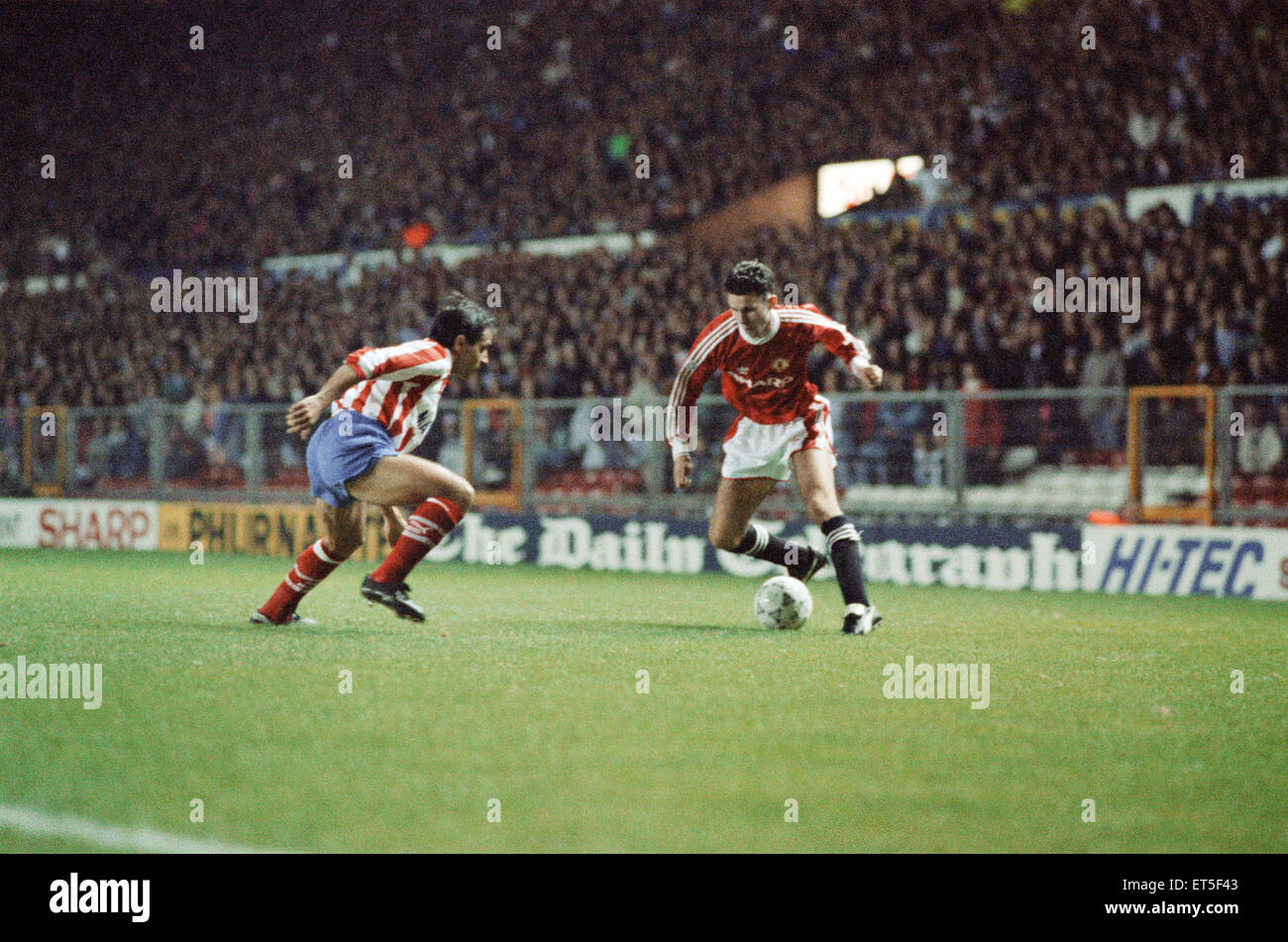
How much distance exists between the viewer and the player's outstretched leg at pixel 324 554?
8.17m

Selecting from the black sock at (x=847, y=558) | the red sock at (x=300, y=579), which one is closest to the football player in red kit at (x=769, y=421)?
the black sock at (x=847, y=558)

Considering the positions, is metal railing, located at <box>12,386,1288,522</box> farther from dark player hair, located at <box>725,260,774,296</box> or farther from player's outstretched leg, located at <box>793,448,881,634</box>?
dark player hair, located at <box>725,260,774,296</box>

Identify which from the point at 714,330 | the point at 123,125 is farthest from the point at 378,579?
the point at 123,125

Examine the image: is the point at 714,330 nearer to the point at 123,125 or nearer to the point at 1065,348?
the point at 1065,348

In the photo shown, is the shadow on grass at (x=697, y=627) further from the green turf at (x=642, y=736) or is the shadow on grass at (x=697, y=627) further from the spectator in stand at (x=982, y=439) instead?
the spectator in stand at (x=982, y=439)

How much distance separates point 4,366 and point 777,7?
1390 cm

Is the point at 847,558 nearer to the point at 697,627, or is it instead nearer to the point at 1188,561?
the point at 697,627

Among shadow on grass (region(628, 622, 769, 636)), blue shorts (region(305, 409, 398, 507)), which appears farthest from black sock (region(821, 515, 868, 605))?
blue shorts (region(305, 409, 398, 507))

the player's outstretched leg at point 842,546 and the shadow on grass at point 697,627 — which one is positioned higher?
the player's outstretched leg at point 842,546

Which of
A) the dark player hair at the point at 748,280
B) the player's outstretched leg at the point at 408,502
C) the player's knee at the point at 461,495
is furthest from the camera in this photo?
the dark player hair at the point at 748,280

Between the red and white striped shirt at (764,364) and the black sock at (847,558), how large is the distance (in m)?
0.74

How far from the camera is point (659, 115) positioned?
75.2ft

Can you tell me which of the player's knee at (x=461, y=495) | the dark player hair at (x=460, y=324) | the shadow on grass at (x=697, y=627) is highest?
the dark player hair at (x=460, y=324)

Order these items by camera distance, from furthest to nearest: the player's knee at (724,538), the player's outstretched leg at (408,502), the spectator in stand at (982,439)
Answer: the spectator in stand at (982,439)
the player's knee at (724,538)
the player's outstretched leg at (408,502)
